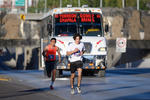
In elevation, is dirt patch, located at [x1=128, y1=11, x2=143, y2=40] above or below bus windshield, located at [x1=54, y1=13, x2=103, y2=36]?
below

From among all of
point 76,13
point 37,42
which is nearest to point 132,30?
point 37,42

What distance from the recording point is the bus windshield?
27.3 m

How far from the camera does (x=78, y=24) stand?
2777 centimetres

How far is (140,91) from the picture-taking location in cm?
1852

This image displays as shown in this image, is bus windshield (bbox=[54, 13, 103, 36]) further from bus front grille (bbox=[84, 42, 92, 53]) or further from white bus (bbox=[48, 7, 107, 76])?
bus front grille (bbox=[84, 42, 92, 53])

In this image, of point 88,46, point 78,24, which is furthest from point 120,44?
point 88,46

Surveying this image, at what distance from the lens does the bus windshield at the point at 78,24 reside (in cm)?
2731

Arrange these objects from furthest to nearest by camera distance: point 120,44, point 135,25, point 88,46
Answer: point 135,25 → point 120,44 → point 88,46

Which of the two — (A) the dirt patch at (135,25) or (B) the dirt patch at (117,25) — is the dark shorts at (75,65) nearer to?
(B) the dirt patch at (117,25)

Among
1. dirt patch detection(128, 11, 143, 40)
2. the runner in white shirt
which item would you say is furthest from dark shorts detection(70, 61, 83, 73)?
dirt patch detection(128, 11, 143, 40)

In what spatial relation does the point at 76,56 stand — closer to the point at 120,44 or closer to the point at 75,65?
the point at 75,65

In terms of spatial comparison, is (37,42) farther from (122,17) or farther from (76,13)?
(76,13)

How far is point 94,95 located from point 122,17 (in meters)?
69.1

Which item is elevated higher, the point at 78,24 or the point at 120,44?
the point at 78,24
